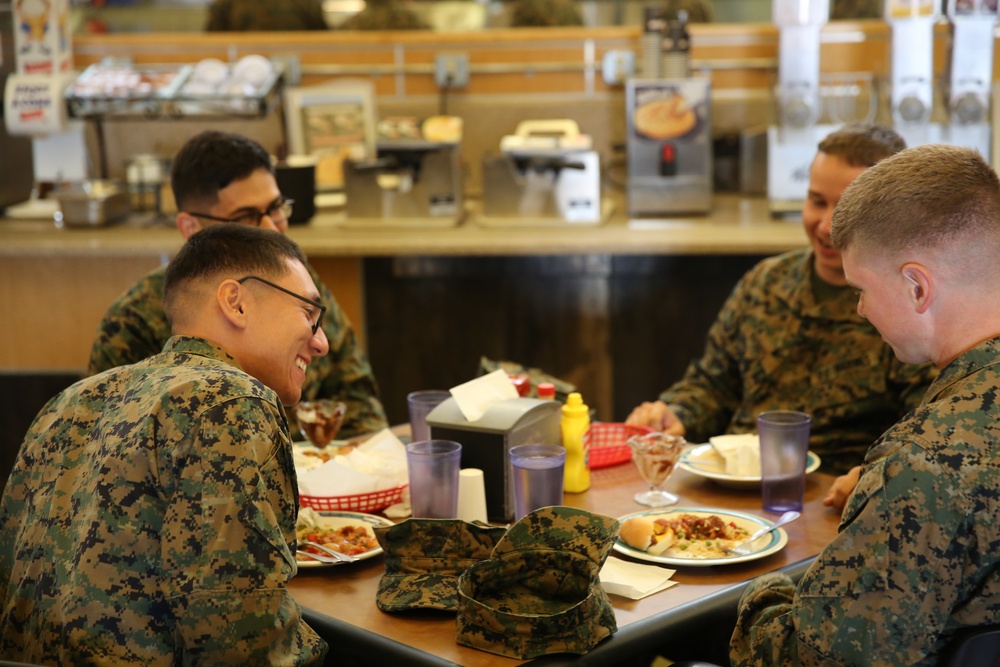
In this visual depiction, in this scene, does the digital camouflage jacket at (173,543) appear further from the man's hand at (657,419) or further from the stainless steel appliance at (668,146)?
the stainless steel appliance at (668,146)

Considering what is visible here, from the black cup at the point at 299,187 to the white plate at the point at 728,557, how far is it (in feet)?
8.48

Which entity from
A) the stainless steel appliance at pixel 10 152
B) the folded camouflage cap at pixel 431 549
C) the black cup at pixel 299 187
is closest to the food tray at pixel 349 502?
the folded camouflage cap at pixel 431 549

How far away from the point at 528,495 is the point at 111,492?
75cm

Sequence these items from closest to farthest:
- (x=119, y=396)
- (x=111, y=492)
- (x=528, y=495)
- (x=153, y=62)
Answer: (x=111, y=492) → (x=119, y=396) → (x=528, y=495) → (x=153, y=62)

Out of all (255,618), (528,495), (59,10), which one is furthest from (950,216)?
(59,10)

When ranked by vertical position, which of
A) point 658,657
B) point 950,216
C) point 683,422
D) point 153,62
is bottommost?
point 658,657

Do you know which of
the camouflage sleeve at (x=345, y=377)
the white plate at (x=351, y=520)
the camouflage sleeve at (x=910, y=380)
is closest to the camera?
the white plate at (x=351, y=520)

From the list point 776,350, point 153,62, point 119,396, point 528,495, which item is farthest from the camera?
point 153,62

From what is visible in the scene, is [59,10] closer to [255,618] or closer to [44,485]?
[44,485]

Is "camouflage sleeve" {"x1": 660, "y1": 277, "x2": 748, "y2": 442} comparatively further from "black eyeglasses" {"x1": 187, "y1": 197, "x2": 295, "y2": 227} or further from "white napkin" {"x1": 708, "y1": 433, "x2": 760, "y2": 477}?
"black eyeglasses" {"x1": 187, "y1": 197, "x2": 295, "y2": 227}

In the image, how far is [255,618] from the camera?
58.3 inches

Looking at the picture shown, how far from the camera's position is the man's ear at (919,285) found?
4.92ft

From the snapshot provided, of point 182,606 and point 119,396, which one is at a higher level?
point 119,396

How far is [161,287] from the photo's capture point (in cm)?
270
